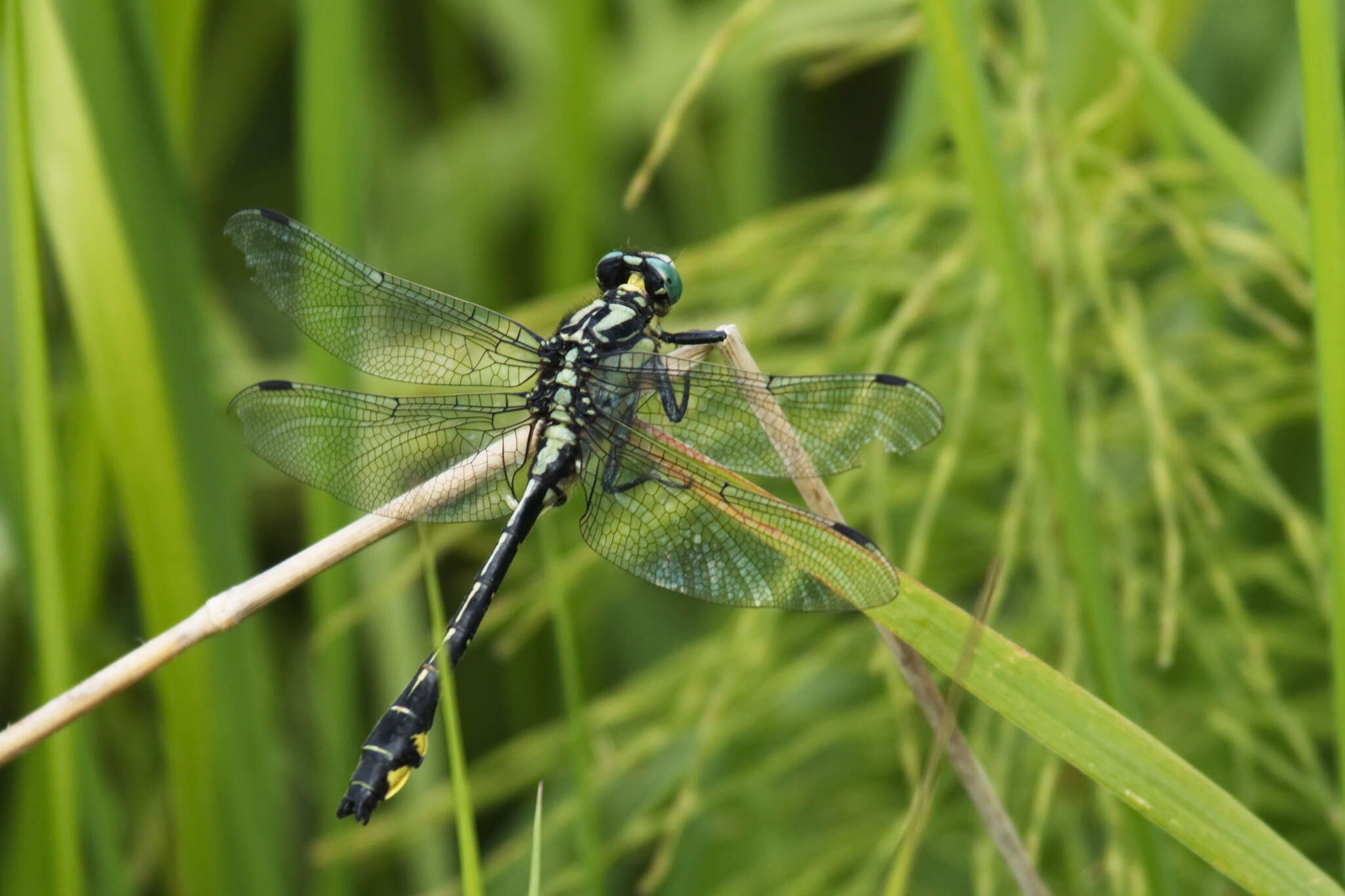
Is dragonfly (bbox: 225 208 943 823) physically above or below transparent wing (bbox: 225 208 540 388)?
below

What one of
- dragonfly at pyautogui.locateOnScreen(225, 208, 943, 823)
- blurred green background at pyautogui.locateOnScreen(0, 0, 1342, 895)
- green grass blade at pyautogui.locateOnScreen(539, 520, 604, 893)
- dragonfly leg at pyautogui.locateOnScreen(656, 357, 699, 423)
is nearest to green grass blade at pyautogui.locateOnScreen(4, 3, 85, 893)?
blurred green background at pyautogui.locateOnScreen(0, 0, 1342, 895)

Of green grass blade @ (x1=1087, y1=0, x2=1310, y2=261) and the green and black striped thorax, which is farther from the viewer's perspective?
the green and black striped thorax

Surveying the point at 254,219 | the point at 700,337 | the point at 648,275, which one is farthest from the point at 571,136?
the point at 700,337

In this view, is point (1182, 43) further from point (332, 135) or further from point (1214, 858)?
point (1214, 858)

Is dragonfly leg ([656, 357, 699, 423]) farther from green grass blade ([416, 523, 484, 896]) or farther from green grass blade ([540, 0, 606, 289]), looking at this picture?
green grass blade ([540, 0, 606, 289])

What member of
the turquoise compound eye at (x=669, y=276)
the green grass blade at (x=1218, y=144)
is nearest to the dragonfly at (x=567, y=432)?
the turquoise compound eye at (x=669, y=276)

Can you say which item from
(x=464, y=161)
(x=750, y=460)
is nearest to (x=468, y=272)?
(x=464, y=161)
